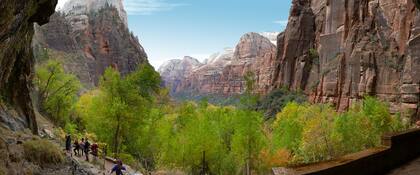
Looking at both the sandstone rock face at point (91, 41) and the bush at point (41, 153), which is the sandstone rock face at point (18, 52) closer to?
the bush at point (41, 153)

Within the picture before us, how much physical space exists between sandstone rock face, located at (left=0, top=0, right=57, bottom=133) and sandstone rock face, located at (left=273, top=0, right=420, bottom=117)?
138 ft

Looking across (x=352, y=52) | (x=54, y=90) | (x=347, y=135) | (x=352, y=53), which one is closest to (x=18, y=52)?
(x=54, y=90)

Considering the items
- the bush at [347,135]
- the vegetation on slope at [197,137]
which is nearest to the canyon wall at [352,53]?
the bush at [347,135]

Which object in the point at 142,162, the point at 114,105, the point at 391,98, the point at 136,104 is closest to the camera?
the point at 114,105

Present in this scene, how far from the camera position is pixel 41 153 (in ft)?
71.3

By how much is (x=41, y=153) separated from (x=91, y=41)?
128 m

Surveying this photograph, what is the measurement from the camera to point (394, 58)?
68438 mm

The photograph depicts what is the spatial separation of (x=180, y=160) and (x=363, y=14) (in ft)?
188

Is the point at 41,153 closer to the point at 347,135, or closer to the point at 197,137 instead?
the point at 197,137

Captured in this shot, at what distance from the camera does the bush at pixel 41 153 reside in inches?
824

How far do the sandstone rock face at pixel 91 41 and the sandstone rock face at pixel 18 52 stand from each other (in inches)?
3021

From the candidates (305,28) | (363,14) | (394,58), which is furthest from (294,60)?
(394,58)

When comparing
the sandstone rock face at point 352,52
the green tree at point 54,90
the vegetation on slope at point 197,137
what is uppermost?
the sandstone rock face at point 352,52

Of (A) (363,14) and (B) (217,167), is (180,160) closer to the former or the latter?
(B) (217,167)
